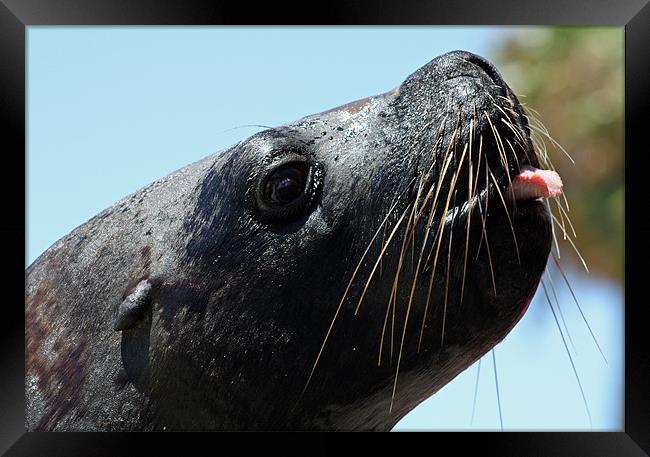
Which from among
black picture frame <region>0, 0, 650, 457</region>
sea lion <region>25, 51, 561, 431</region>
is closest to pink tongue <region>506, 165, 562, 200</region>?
sea lion <region>25, 51, 561, 431</region>

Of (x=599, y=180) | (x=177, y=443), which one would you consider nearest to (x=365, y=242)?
(x=177, y=443)

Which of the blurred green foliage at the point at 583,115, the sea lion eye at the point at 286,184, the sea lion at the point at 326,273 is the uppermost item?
the blurred green foliage at the point at 583,115

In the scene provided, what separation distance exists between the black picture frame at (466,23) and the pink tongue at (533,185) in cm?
201

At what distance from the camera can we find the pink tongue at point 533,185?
11.1 ft

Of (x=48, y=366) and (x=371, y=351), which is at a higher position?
(x=48, y=366)

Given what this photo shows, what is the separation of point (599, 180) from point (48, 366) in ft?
41.9

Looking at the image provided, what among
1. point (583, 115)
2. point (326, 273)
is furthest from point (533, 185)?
point (583, 115)

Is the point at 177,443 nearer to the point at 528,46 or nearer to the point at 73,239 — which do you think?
the point at 73,239

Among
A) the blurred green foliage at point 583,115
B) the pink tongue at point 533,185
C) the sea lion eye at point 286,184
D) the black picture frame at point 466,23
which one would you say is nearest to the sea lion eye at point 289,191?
the sea lion eye at point 286,184

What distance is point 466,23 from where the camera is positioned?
17.4ft

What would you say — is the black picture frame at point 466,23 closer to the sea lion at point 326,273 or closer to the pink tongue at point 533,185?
the sea lion at point 326,273

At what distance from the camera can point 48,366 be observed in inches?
154

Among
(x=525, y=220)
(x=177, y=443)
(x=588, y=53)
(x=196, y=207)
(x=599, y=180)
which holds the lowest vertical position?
(x=177, y=443)
